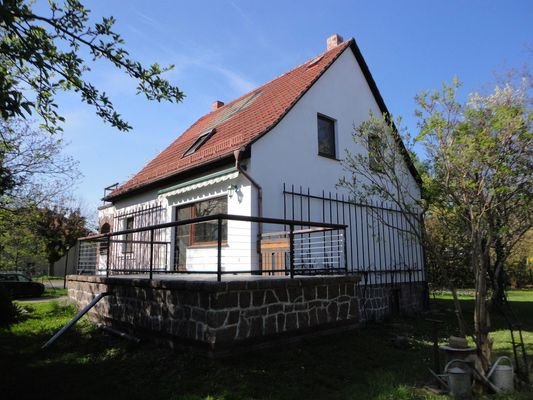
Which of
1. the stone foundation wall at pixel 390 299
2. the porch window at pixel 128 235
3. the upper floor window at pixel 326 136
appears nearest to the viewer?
the stone foundation wall at pixel 390 299

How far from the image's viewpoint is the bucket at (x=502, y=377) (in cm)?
495

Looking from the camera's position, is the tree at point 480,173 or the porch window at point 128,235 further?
the porch window at point 128,235

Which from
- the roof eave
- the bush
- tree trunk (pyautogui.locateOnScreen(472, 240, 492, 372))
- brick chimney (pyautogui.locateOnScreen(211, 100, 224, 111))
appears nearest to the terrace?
the bush

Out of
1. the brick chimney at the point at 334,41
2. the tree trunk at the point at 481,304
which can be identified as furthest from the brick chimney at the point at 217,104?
the tree trunk at the point at 481,304

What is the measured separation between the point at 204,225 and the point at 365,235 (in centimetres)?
453

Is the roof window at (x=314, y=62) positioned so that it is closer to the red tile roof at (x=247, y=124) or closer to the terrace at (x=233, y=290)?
the red tile roof at (x=247, y=124)

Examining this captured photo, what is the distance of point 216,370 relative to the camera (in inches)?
212

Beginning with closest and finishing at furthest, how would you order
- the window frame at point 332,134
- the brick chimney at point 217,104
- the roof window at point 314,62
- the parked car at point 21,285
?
1. the window frame at point 332,134
2. the roof window at point 314,62
3. the brick chimney at point 217,104
4. the parked car at point 21,285

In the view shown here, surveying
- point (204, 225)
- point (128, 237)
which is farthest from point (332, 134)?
point (128, 237)

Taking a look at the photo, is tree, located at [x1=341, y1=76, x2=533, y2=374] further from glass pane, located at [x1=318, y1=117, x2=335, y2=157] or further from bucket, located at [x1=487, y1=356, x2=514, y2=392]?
glass pane, located at [x1=318, y1=117, x2=335, y2=157]

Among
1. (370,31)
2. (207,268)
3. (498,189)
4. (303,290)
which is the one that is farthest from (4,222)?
(498,189)

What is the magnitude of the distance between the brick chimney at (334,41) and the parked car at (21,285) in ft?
58.2

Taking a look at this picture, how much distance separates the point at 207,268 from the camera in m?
10.7

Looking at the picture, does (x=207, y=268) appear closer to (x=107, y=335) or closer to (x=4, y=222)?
(x=107, y=335)
